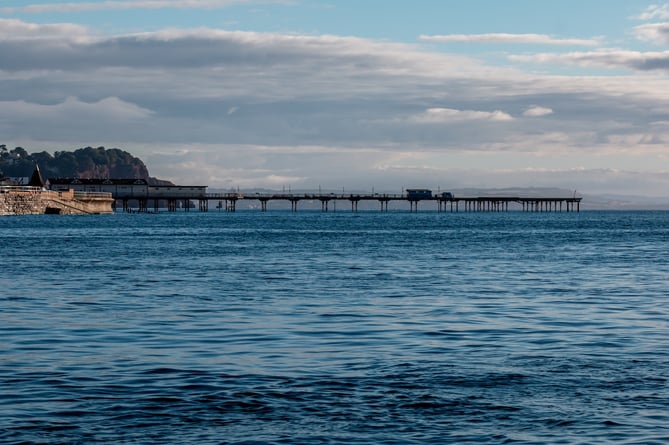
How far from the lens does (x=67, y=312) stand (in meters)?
31.0

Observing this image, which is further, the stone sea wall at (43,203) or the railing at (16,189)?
the railing at (16,189)

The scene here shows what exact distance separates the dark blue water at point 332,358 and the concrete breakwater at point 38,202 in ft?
401

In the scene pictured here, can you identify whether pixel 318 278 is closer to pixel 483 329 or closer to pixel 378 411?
pixel 483 329

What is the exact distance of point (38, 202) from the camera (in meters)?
170

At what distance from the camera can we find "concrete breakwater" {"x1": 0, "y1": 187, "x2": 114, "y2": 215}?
534ft

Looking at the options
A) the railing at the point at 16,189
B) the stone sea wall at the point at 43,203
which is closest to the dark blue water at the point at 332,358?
the stone sea wall at the point at 43,203

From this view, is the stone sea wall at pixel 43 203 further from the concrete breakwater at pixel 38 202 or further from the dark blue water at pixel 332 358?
the dark blue water at pixel 332 358

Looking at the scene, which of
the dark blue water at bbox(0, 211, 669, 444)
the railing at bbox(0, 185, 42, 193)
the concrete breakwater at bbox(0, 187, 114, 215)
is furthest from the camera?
the railing at bbox(0, 185, 42, 193)

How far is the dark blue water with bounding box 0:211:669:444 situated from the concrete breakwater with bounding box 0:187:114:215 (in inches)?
4808

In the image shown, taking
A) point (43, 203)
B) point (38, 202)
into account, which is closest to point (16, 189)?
point (38, 202)

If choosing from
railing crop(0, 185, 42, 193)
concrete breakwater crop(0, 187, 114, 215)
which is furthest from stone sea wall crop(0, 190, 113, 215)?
railing crop(0, 185, 42, 193)

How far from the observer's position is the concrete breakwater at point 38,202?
162750 millimetres

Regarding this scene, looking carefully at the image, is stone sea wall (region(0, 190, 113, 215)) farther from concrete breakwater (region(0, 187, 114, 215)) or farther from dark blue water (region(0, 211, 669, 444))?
dark blue water (region(0, 211, 669, 444))

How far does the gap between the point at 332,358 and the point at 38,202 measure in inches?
6105
